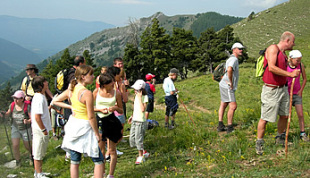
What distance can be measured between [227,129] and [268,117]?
6.25 ft

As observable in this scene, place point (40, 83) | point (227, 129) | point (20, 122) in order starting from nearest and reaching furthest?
point (40, 83) < point (20, 122) < point (227, 129)

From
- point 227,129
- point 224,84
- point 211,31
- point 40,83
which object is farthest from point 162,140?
point 211,31

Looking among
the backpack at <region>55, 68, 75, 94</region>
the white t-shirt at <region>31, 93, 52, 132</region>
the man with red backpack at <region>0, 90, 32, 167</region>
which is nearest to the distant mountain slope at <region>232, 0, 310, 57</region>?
the backpack at <region>55, 68, 75, 94</region>

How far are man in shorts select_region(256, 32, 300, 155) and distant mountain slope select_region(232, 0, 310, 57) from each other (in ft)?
189

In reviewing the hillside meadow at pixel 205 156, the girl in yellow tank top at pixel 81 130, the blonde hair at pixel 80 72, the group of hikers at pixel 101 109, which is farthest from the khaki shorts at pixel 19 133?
the blonde hair at pixel 80 72

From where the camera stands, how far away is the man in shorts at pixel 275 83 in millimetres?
4762

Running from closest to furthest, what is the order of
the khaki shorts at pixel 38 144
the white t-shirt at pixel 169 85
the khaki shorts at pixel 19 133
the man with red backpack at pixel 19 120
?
the khaki shorts at pixel 38 144
the man with red backpack at pixel 19 120
the khaki shorts at pixel 19 133
the white t-shirt at pixel 169 85

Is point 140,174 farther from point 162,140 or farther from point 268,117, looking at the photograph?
point 268,117

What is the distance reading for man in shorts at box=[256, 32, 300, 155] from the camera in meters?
4.76

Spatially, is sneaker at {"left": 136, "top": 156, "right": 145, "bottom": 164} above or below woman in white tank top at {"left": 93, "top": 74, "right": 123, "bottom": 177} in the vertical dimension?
below

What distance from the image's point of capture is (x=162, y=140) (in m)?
7.17

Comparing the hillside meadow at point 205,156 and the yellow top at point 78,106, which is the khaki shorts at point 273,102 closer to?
the hillside meadow at point 205,156

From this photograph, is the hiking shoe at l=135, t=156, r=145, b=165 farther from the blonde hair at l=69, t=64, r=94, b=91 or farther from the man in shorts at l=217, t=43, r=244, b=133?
the blonde hair at l=69, t=64, r=94, b=91

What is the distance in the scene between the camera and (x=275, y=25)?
7500 cm
